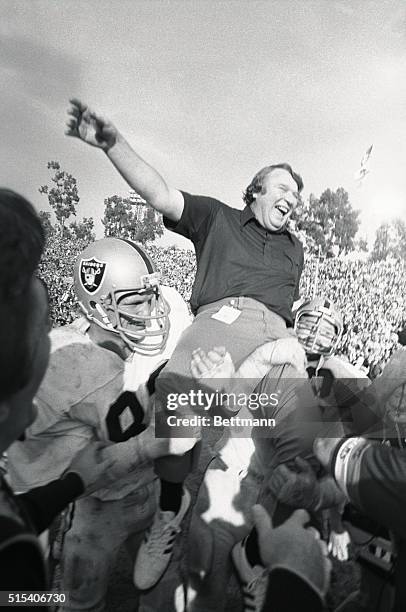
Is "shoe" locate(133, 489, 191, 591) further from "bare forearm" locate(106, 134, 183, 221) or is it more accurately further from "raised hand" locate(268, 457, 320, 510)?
"bare forearm" locate(106, 134, 183, 221)

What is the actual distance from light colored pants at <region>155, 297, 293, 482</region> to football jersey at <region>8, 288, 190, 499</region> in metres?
0.33

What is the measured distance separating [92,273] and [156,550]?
147 centimetres

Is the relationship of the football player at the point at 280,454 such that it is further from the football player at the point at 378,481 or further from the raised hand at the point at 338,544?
the raised hand at the point at 338,544

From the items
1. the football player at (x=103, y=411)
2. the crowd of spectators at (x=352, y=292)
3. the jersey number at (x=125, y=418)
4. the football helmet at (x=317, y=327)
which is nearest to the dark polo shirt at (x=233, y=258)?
the football helmet at (x=317, y=327)

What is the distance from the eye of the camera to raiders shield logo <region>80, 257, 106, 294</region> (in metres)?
2.20

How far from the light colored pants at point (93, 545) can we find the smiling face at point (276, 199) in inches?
69.0

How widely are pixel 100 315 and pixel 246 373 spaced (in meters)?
0.85

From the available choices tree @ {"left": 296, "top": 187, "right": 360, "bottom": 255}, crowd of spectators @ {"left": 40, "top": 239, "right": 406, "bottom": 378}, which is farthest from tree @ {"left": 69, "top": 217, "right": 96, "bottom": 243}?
tree @ {"left": 296, "top": 187, "right": 360, "bottom": 255}

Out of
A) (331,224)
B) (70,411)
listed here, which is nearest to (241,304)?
(70,411)

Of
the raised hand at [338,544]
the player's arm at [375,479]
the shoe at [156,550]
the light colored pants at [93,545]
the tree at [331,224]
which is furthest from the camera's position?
the tree at [331,224]

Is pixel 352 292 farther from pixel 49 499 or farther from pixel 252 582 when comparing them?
pixel 49 499

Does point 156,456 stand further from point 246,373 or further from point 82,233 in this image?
point 82,233

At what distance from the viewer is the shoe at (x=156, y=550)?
82.5 inches

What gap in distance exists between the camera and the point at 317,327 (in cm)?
248
